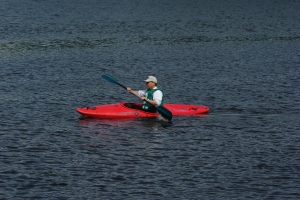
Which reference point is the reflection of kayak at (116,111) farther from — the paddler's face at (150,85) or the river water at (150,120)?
the paddler's face at (150,85)

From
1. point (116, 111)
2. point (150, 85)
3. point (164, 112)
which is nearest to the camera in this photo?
point (164, 112)

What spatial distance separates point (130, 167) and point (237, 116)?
9.02 meters

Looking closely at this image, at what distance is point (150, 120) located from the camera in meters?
28.0

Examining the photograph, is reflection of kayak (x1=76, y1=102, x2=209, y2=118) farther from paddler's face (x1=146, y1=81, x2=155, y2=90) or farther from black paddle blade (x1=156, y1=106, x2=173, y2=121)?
paddler's face (x1=146, y1=81, x2=155, y2=90)

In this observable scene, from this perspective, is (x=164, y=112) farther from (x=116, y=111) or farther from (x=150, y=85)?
(x=116, y=111)

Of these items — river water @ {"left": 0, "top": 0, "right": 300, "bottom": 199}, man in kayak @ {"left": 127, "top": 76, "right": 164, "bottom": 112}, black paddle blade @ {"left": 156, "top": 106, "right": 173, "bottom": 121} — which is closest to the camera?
river water @ {"left": 0, "top": 0, "right": 300, "bottom": 199}

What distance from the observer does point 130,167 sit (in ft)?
71.0

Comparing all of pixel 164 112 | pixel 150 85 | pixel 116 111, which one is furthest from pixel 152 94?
pixel 116 111

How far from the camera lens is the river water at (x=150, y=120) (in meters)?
20.2

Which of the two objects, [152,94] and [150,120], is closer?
[152,94]

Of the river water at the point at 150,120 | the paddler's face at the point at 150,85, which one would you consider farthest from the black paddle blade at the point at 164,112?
the paddler's face at the point at 150,85

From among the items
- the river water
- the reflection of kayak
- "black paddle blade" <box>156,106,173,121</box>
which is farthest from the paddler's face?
the river water

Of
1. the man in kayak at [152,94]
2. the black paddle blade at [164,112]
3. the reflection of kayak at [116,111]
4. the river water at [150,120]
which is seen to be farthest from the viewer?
the reflection of kayak at [116,111]

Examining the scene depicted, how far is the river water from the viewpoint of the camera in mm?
20188
